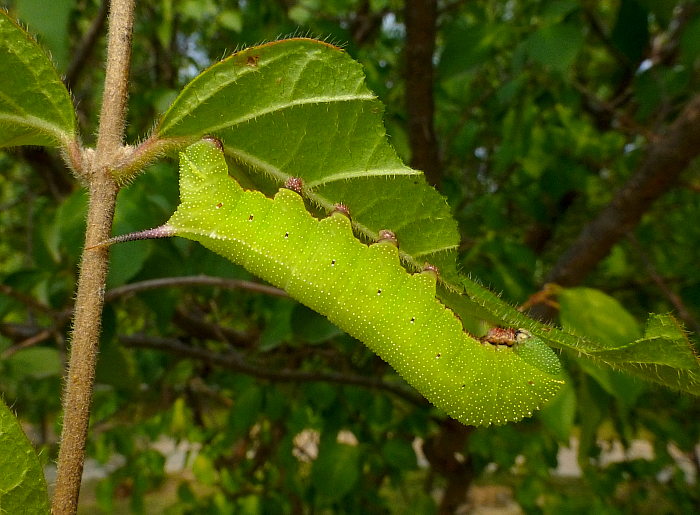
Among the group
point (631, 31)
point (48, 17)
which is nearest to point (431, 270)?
point (48, 17)

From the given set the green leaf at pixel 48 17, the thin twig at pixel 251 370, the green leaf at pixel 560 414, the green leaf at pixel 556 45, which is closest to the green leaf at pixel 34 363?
the thin twig at pixel 251 370

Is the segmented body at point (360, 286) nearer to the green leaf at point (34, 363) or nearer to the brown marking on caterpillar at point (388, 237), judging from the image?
the brown marking on caterpillar at point (388, 237)

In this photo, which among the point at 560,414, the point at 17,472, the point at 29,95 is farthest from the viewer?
the point at 560,414

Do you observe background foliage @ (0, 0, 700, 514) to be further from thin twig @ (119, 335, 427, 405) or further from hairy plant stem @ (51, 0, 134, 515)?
hairy plant stem @ (51, 0, 134, 515)

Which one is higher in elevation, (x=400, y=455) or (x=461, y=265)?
(x=461, y=265)

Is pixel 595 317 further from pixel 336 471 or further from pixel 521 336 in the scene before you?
pixel 336 471

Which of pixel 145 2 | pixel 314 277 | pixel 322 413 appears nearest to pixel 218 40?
pixel 145 2

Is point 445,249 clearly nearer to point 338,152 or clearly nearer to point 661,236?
point 338,152
